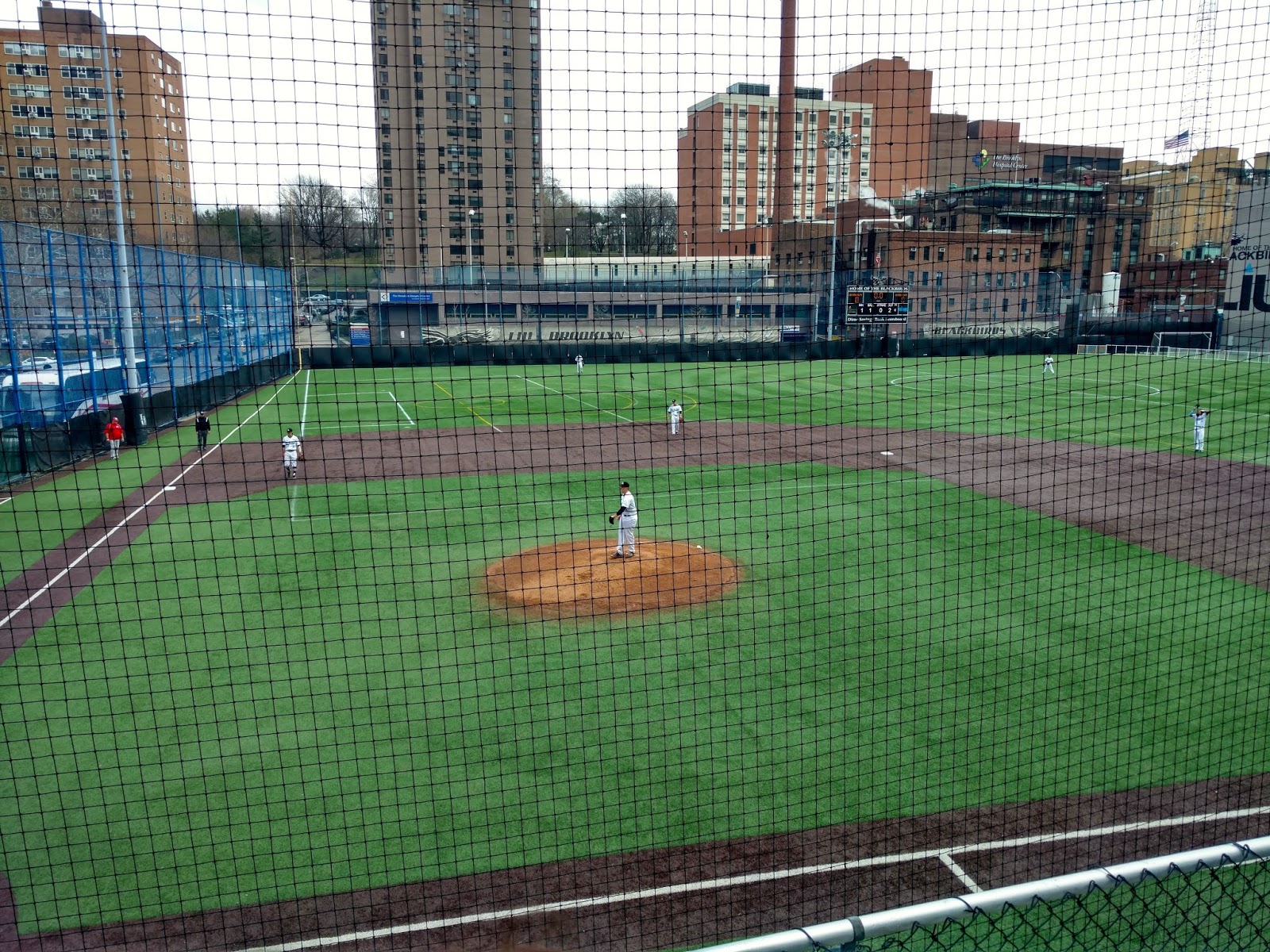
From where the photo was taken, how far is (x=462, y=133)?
13.7m

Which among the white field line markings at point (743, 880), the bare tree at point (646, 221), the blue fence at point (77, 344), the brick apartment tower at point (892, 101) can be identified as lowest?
the white field line markings at point (743, 880)

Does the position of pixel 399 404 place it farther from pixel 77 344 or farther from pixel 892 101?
pixel 892 101

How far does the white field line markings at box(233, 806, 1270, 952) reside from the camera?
5207 millimetres

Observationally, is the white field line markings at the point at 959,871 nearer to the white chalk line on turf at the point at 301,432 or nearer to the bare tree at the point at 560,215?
the bare tree at the point at 560,215

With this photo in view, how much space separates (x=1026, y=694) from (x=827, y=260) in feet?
74.8

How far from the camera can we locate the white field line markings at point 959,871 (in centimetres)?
549

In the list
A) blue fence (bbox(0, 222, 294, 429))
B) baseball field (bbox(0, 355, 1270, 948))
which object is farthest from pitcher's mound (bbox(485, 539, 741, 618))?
blue fence (bbox(0, 222, 294, 429))

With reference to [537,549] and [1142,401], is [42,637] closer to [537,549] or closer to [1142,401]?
[537,549]

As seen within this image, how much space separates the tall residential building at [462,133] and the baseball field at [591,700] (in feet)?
13.2

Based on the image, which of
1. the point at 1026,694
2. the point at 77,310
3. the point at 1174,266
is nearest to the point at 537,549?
the point at 1026,694

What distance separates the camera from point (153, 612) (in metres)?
10.6

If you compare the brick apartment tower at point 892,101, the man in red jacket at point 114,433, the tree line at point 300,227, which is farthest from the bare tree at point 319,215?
the man in red jacket at point 114,433

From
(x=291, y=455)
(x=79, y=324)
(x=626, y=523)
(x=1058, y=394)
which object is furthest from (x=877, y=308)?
(x=79, y=324)

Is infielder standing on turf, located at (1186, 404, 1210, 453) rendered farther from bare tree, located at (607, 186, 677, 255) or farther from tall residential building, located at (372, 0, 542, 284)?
tall residential building, located at (372, 0, 542, 284)
